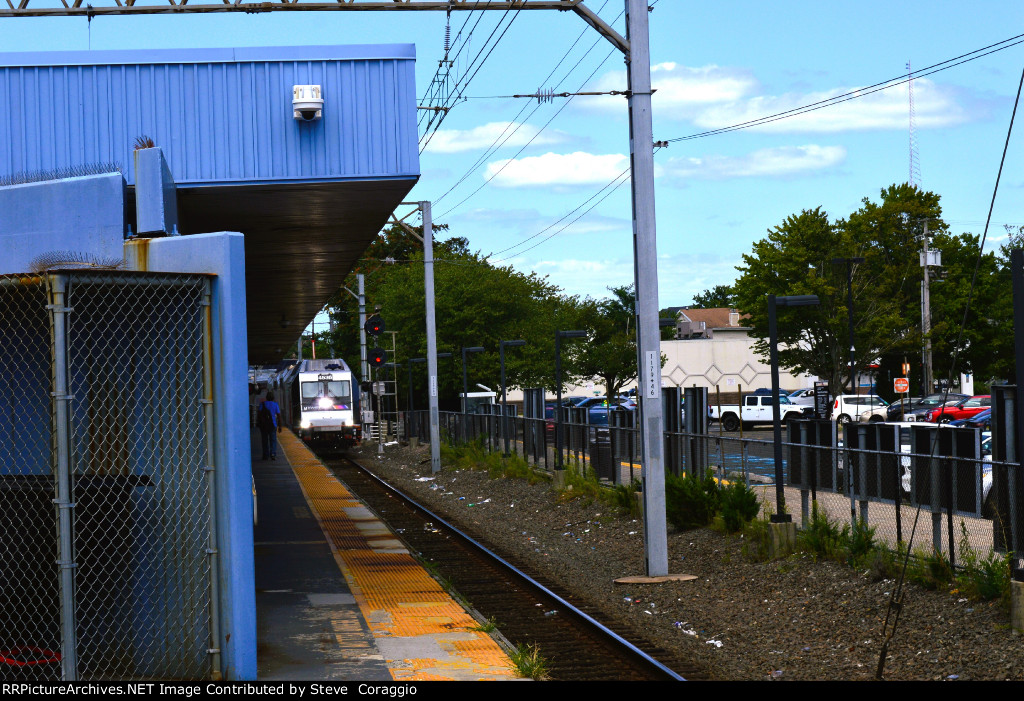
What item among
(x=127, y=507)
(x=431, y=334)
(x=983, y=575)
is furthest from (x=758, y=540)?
(x=431, y=334)

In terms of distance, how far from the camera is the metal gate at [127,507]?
7.55 m

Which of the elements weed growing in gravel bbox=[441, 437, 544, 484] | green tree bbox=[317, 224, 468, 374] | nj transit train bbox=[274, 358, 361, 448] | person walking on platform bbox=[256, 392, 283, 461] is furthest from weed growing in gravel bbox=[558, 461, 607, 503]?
green tree bbox=[317, 224, 468, 374]

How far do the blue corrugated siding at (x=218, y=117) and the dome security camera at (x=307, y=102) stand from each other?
0.61 feet

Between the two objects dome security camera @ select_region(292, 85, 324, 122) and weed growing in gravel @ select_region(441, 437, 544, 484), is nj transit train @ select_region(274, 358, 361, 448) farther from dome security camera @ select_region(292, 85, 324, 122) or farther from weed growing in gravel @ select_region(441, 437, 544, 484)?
dome security camera @ select_region(292, 85, 324, 122)

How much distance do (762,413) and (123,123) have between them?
42.0m

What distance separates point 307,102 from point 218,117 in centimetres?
103

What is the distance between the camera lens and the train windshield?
134ft

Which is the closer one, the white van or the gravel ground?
the gravel ground

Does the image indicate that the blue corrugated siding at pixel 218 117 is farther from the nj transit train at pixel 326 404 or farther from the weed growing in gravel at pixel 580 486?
the nj transit train at pixel 326 404

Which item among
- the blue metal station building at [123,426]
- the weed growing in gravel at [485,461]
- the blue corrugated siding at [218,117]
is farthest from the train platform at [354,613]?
the weed growing in gravel at [485,461]

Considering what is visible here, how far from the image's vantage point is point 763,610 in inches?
432

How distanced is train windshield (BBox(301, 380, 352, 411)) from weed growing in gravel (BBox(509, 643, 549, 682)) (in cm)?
3229

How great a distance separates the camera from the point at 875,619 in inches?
389

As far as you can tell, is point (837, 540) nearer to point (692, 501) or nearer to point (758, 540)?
point (758, 540)
